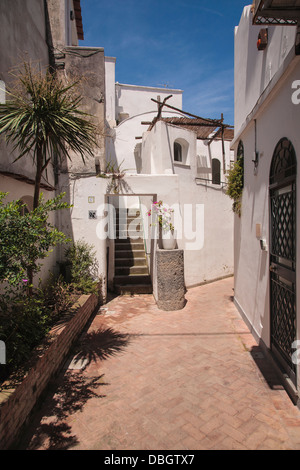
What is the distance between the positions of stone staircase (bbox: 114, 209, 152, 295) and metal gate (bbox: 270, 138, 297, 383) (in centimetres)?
541

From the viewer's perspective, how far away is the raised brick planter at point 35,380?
2828mm

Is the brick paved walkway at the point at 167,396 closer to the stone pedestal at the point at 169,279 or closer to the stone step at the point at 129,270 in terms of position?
the stone pedestal at the point at 169,279

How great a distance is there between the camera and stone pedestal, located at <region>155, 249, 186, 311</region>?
7.61m

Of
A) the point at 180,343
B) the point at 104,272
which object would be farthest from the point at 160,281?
the point at 180,343

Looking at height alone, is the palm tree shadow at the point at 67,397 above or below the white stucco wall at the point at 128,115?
below

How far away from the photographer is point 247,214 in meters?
6.34

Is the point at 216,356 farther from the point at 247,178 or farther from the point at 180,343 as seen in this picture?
the point at 247,178

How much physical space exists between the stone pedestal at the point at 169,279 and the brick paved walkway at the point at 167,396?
123 cm

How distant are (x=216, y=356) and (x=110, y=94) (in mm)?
16366

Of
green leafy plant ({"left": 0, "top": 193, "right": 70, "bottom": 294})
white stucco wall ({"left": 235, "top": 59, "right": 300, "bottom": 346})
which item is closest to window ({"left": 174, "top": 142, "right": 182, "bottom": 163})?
white stucco wall ({"left": 235, "top": 59, "right": 300, "bottom": 346})

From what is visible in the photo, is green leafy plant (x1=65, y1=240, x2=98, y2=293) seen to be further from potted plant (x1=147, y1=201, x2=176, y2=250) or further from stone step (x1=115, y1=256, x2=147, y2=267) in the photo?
stone step (x1=115, y1=256, x2=147, y2=267)

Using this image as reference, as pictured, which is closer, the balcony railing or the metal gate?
the balcony railing

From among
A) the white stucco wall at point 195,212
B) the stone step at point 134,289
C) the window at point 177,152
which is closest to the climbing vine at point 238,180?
the white stucco wall at point 195,212

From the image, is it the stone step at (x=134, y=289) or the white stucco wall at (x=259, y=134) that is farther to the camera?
the stone step at (x=134, y=289)
